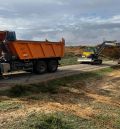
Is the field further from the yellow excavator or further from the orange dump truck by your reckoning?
the yellow excavator

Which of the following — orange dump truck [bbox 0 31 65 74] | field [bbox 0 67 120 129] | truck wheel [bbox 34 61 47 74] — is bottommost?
field [bbox 0 67 120 129]

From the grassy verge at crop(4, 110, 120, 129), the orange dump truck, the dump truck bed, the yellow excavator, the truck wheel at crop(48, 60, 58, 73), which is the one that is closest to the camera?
the grassy verge at crop(4, 110, 120, 129)

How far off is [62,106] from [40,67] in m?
13.0

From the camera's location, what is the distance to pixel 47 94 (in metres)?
17.9

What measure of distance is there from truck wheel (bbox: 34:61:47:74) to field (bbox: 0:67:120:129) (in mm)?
4253

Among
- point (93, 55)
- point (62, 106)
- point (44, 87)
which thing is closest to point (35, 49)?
point (44, 87)

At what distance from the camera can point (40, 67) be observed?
27.6m

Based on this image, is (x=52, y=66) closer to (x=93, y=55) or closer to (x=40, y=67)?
(x=40, y=67)

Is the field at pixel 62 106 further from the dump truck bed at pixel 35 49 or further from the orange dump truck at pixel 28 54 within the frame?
the dump truck bed at pixel 35 49

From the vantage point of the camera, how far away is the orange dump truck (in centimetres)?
2527

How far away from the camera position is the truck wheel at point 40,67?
2722cm

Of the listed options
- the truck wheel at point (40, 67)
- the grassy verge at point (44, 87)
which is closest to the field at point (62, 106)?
the grassy verge at point (44, 87)

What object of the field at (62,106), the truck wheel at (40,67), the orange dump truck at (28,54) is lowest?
the field at (62,106)

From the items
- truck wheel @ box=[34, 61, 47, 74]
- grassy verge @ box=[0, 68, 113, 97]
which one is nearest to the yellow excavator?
truck wheel @ box=[34, 61, 47, 74]
